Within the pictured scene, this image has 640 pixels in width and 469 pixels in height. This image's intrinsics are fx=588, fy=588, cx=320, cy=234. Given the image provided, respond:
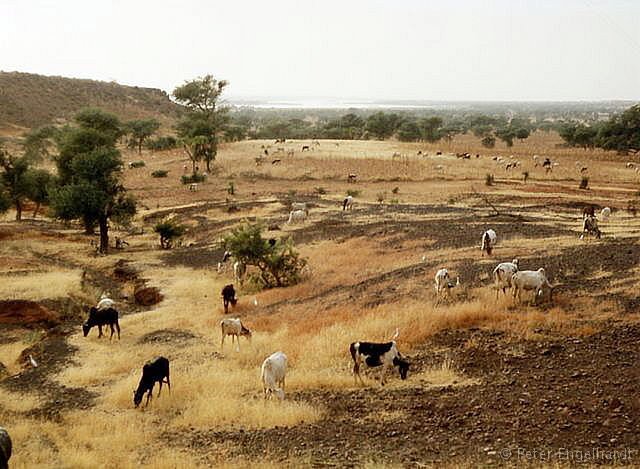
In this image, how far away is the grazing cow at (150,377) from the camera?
46.7 ft

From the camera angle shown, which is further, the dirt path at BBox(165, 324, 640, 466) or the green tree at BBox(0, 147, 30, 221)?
the green tree at BBox(0, 147, 30, 221)

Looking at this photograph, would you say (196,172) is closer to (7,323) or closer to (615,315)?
(7,323)

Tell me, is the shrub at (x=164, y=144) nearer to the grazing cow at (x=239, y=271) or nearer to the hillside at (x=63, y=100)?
the hillside at (x=63, y=100)

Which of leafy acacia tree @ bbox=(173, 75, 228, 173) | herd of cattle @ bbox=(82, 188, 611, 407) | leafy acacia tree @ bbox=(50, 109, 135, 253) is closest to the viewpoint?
herd of cattle @ bbox=(82, 188, 611, 407)

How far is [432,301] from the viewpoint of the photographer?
18.8 meters

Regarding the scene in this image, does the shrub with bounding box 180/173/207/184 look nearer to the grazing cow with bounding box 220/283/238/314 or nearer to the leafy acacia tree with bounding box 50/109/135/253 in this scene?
the leafy acacia tree with bounding box 50/109/135/253

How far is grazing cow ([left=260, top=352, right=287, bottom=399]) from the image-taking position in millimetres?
13648

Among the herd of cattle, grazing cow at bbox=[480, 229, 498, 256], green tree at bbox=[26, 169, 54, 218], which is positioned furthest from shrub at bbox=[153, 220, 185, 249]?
grazing cow at bbox=[480, 229, 498, 256]

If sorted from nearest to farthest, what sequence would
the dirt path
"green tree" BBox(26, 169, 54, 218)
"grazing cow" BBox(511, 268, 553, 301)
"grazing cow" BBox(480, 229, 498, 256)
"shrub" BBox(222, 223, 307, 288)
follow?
the dirt path → "grazing cow" BBox(511, 268, 553, 301) → "grazing cow" BBox(480, 229, 498, 256) → "shrub" BBox(222, 223, 307, 288) → "green tree" BBox(26, 169, 54, 218)

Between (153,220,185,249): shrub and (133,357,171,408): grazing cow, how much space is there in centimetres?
2289

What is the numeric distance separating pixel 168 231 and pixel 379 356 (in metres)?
25.7

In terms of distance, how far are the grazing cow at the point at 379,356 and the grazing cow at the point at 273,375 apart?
5.64 ft

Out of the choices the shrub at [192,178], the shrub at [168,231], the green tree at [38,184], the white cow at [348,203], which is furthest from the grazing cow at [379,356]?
the shrub at [192,178]

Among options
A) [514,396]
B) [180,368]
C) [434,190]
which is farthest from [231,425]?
[434,190]
